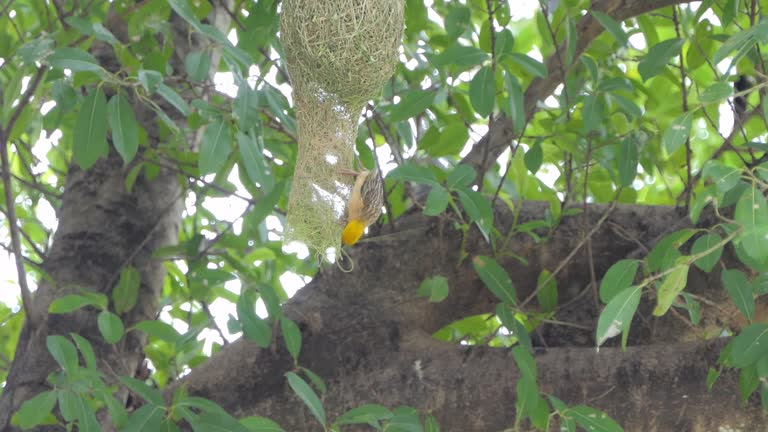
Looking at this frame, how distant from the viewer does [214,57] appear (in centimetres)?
280

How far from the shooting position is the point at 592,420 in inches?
67.2

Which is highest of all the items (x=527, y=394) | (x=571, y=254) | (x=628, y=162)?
(x=628, y=162)

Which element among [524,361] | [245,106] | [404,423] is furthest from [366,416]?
[245,106]

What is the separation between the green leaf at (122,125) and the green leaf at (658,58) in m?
1.01

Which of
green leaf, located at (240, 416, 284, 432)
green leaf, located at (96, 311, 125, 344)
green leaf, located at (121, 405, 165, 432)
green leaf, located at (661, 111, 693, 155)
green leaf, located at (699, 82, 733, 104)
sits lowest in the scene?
green leaf, located at (240, 416, 284, 432)

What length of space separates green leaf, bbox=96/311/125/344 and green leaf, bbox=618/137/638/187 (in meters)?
1.12

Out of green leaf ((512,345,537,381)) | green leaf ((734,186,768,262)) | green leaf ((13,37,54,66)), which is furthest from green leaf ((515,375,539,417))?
green leaf ((13,37,54,66))

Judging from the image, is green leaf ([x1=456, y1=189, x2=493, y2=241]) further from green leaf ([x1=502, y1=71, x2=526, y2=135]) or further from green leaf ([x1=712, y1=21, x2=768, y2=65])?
green leaf ([x1=712, y1=21, x2=768, y2=65])

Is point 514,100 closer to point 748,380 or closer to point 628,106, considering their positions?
point 628,106

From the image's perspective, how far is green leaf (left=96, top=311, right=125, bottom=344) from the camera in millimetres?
2012

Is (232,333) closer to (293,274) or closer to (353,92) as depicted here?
(353,92)

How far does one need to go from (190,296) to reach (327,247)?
2.72 ft

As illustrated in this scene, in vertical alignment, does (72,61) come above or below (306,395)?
above

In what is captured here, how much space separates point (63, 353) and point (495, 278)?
87cm
